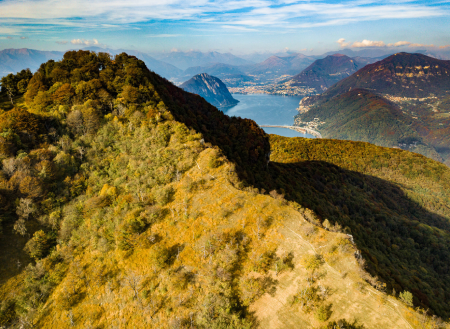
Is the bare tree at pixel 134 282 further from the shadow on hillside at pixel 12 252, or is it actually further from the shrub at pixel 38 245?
the shadow on hillside at pixel 12 252

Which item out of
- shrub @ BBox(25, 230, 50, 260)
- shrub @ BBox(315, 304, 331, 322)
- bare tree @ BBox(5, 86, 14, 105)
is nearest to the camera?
shrub @ BBox(315, 304, 331, 322)

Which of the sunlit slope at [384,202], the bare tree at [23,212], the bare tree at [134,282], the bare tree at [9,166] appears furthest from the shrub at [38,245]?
the sunlit slope at [384,202]

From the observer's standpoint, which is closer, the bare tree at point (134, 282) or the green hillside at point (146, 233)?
the green hillside at point (146, 233)

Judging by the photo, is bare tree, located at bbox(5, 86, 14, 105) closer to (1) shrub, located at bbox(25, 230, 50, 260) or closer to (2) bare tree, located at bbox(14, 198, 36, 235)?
(2) bare tree, located at bbox(14, 198, 36, 235)

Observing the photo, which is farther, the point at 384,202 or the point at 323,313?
the point at 384,202

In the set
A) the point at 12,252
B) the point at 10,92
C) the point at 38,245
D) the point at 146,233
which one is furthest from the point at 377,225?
the point at 10,92

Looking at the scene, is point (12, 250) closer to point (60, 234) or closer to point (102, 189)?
point (60, 234)

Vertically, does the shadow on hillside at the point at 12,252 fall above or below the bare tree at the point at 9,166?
below

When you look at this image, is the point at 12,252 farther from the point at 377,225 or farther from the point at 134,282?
the point at 377,225

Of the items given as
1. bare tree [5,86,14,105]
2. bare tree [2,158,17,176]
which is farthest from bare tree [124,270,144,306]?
bare tree [5,86,14,105]
